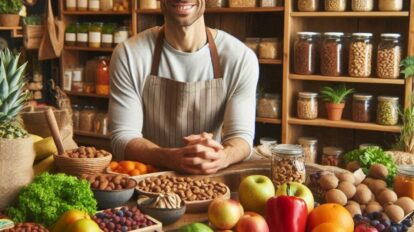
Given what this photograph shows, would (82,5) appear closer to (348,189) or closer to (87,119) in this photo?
(87,119)

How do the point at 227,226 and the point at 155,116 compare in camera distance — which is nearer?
the point at 227,226

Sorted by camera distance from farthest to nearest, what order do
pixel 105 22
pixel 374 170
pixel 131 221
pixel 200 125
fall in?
1. pixel 105 22
2. pixel 200 125
3. pixel 374 170
4. pixel 131 221

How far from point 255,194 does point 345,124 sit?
2242 millimetres

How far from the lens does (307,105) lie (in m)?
3.77

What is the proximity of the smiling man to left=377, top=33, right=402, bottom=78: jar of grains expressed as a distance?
1.40 m

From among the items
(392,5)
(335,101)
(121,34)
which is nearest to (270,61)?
(335,101)

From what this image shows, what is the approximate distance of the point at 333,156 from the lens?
3.77m

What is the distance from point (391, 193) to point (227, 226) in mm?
499

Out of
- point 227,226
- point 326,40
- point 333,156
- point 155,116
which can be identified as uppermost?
point 326,40

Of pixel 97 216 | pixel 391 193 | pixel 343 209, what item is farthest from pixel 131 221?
pixel 391 193

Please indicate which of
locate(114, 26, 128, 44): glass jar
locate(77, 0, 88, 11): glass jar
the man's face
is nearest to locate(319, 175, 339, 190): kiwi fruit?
the man's face

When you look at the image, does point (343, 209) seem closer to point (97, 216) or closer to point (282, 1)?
point (97, 216)

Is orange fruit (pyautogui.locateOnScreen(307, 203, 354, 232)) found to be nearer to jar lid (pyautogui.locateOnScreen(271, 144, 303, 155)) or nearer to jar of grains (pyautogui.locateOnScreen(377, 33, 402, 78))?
jar lid (pyautogui.locateOnScreen(271, 144, 303, 155))

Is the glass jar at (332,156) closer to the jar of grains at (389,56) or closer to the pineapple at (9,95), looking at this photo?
the jar of grains at (389,56)
